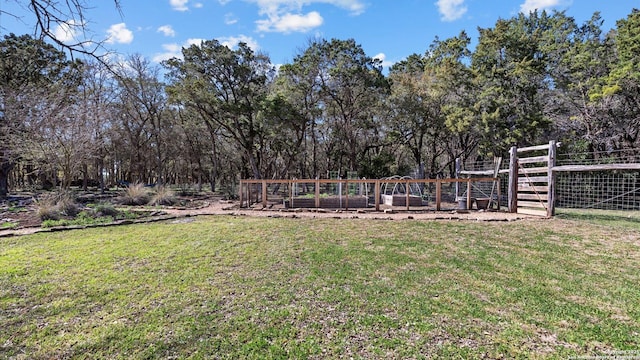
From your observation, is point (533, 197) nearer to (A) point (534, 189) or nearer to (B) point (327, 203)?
(A) point (534, 189)

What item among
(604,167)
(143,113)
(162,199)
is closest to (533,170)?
(604,167)

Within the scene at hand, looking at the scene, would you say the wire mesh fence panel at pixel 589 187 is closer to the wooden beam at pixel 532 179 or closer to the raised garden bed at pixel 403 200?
the wooden beam at pixel 532 179

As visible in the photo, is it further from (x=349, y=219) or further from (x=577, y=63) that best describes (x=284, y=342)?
(x=577, y=63)

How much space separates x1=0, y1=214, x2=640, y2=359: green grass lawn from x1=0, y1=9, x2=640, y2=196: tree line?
8.62m

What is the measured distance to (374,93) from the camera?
19.5 metres

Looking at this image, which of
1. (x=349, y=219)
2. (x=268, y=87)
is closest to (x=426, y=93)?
(x=268, y=87)

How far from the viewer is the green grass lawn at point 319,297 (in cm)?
246

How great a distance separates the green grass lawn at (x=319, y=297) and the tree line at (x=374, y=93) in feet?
28.3

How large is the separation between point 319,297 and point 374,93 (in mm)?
17839

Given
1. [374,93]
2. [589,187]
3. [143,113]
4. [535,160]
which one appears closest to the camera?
[535,160]

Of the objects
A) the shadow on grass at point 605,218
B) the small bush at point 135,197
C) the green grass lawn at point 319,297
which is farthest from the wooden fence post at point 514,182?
the small bush at point 135,197

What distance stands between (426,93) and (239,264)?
1740 cm

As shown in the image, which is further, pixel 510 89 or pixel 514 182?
pixel 510 89

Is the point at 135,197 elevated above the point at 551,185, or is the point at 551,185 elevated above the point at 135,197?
the point at 551,185
